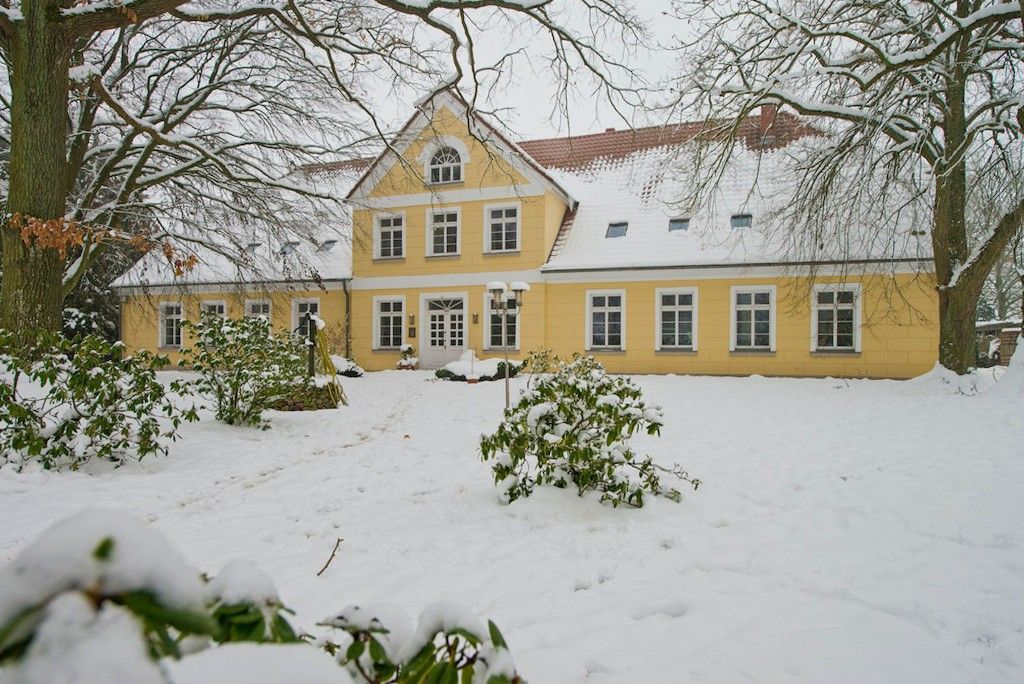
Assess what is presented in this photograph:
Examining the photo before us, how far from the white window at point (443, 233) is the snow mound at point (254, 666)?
20.1m

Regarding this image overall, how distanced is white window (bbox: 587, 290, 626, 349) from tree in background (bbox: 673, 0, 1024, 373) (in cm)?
722

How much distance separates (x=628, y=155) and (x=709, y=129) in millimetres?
12751

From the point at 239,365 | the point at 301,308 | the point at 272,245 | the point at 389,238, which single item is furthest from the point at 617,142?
the point at 239,365

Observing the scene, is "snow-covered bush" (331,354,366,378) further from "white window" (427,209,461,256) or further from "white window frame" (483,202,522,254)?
"white window frame" (483,202,522,254)

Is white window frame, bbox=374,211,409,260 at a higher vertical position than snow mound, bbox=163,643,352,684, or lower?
higher

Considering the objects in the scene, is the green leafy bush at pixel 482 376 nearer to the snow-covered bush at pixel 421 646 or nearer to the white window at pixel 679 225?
the white window at pixel 679 225

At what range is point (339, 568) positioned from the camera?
132 inches

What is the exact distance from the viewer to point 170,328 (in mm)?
23594

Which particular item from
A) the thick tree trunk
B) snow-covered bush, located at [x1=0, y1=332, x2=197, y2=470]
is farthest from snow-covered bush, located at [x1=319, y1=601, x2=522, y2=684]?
the thick tree trunk

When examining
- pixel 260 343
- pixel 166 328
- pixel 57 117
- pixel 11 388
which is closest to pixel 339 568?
pixel 11 388

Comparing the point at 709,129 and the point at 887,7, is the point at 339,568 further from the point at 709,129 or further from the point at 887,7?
the point at 887,7

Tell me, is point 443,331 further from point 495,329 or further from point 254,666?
point 254,666

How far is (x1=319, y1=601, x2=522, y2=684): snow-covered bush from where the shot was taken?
0.86 metres

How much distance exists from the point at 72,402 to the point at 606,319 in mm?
15226
